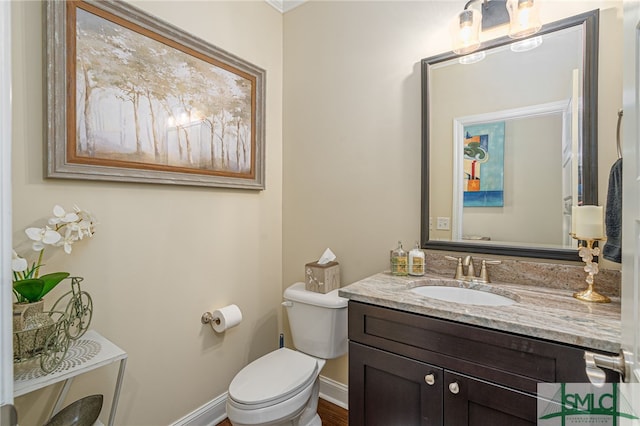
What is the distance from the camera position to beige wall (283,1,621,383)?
1671mm

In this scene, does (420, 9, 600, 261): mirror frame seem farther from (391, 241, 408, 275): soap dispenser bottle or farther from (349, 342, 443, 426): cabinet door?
(349, 342, 443, 426): cabinet door

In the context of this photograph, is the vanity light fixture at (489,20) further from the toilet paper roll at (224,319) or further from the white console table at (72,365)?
the white console table at (72,365)

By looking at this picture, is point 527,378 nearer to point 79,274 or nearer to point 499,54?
point 499,54

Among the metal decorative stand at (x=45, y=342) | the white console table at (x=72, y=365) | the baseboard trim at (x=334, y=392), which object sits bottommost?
the baseboard trim at (x=334, y=392)

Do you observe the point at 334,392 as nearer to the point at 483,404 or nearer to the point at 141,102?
the point at 483,404

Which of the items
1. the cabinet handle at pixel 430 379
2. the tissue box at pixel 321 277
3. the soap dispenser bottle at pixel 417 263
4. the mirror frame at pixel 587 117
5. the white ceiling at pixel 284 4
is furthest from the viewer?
the white ceiling at pixel 284 4

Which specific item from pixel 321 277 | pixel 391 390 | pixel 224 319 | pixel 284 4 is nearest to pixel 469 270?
pixel 391 390

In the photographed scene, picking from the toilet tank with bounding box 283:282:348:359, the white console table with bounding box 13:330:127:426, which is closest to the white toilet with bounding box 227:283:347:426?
the toilet tank with bounding box 283:282:348:359

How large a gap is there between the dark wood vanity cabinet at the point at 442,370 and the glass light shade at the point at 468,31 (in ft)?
4.07

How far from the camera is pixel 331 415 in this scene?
1834 mm

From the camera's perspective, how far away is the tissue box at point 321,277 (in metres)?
1.74

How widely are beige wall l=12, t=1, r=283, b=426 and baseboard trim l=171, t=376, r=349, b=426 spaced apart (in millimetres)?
40

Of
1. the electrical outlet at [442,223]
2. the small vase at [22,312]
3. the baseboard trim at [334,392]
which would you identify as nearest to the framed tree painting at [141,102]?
the small vase at [22,312]

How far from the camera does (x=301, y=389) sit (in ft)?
4.60
